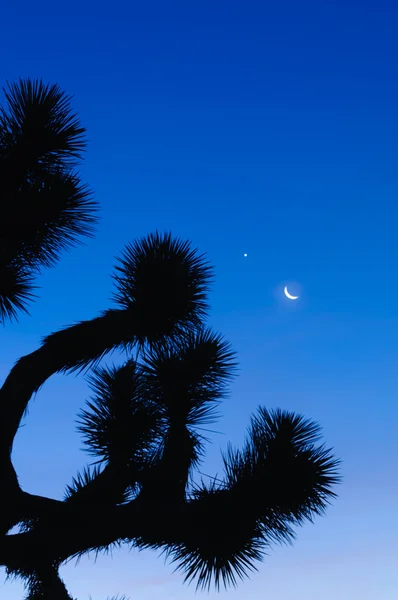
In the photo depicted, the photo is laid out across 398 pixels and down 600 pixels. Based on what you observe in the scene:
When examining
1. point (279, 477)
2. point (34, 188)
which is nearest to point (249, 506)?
point (279, 477)

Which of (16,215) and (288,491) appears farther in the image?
(16,215)

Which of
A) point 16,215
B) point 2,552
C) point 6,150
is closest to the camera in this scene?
point 2,552

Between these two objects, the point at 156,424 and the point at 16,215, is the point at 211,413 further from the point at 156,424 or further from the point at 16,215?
the point at 16,215

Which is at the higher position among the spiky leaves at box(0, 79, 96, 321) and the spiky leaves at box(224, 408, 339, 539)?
the spiky leaves at box(0, 79, 96, 321)

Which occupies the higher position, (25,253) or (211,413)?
(25,253)

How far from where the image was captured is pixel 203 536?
4676 mm

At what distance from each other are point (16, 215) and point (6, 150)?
87 cm

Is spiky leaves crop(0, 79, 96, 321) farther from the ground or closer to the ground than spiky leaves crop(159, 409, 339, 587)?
farther from the ground

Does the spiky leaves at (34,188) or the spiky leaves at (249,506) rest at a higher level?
the spiky leaves at (34,188)

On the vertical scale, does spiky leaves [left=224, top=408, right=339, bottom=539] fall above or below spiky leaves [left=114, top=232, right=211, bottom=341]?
below

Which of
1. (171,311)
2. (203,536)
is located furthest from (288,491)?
(171,311)

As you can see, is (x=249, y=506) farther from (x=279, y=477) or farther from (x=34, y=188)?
(x=34, y=188)

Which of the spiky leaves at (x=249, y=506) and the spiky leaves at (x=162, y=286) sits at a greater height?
the spiky leaves at (x=162, y=286)

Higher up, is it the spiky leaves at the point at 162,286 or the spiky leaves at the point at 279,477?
the spiky leaves at the point at 162,286
